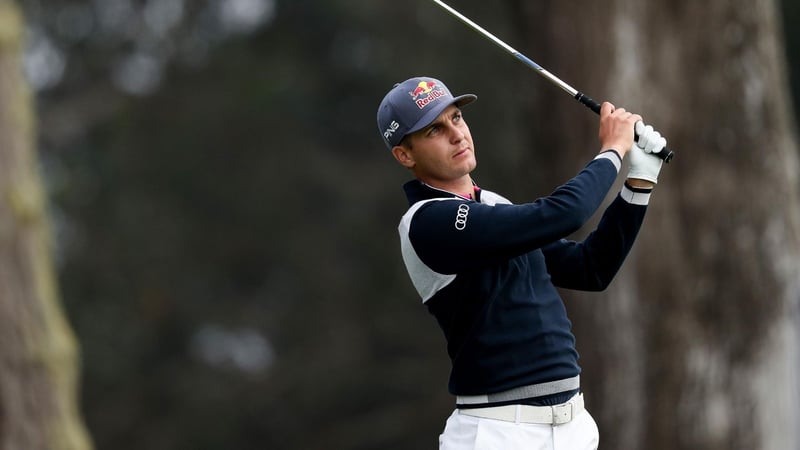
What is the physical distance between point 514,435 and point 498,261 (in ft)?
1.68

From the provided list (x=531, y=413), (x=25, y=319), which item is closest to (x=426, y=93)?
(x=531, y=413)

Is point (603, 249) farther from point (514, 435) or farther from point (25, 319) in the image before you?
point (25, 319)

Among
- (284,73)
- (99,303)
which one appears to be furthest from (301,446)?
(284,73)

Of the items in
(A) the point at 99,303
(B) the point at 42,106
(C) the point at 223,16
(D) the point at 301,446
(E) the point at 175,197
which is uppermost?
(C) the point at 223,16

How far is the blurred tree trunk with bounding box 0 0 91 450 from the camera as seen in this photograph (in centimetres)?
617

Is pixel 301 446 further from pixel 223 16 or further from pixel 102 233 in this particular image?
pixel 223 16

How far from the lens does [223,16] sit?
19750mm

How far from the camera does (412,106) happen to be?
13.7 feet

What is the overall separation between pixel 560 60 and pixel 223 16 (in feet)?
38.4

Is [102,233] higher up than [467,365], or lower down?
lower down

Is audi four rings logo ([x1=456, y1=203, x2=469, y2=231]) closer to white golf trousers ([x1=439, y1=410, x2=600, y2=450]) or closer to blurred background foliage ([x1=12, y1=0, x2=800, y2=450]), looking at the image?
white golf trousers ([x1=439, y1=410, x2=600, y2=450])

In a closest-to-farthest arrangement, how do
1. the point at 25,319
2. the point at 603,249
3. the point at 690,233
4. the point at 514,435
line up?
the point at 514,435
the point at 603,249
the point at 25,319
the point at 690,233

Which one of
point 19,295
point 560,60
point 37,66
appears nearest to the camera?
point 19,295

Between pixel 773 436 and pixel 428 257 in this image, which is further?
pixel 773 436
